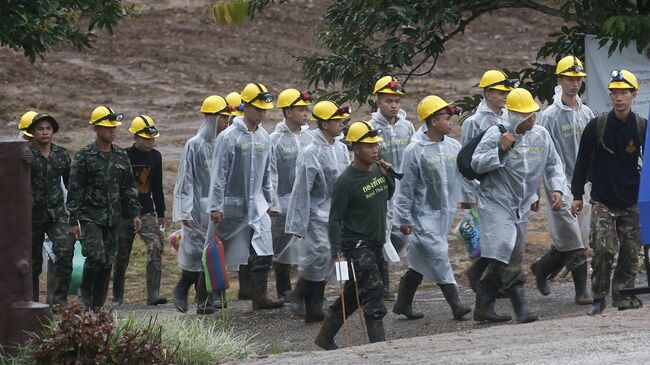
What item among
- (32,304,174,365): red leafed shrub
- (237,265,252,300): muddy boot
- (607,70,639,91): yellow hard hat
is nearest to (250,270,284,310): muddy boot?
(237,265,252,300): muddy boot

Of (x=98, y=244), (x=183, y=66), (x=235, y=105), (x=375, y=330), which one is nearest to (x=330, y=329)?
(x=375, y=330)

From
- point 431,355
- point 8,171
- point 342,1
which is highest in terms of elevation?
point 342,1

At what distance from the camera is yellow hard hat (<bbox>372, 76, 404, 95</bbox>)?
14562 mm

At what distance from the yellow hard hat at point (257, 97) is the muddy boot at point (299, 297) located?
1728 millimetres

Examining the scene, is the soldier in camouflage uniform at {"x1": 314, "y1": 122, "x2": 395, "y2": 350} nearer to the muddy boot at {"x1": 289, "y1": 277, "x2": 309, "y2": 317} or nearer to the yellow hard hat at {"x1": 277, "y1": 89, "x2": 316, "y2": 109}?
the muddy boot at {"x1": 289, "y1": 277, "x2": 309, "y2": 317}

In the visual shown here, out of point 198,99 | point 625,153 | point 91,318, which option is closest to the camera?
point 91,318

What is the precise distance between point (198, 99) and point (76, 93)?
255 cm

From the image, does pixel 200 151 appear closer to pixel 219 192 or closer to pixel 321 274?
pixel 219 192

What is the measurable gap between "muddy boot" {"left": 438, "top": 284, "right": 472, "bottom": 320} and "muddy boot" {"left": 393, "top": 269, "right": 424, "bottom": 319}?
0.28m

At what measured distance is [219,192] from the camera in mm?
14164

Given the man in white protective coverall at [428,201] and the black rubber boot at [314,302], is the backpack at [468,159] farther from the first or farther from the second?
the black rubber boot at [314,302]

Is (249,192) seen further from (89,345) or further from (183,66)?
(183,66)

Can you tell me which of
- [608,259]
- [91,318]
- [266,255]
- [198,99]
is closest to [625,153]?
[608,259]

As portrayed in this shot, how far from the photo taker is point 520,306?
39.7ft
